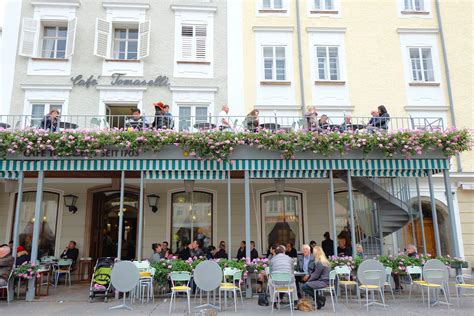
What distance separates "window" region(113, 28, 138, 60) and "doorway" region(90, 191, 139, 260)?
5.02 m

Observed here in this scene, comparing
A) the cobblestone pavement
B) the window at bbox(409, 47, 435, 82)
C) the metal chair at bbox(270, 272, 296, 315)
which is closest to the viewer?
the metal chair at bbox(270, 272, 296, 315)

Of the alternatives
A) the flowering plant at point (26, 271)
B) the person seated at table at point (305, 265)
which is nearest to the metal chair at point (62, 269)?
the flowering plant at point (26, 271)

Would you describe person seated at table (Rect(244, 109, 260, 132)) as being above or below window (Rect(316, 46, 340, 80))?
below

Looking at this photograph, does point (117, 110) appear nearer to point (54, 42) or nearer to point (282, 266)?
point (54, 42)

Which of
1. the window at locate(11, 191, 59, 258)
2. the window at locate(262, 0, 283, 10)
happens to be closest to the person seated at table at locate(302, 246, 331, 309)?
the window at locate(11, 191, 59, 258)

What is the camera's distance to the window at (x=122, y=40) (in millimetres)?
13203

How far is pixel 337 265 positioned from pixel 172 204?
20.7 feet

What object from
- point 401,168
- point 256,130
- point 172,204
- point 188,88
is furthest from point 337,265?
point 188,88

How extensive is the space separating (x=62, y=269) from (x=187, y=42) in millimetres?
8675

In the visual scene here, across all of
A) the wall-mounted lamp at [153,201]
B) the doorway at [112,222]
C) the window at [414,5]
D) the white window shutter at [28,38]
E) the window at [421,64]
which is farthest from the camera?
the window at [414,5]

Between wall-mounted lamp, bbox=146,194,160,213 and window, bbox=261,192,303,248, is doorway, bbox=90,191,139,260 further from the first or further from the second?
window, bbox=261,192,303,248

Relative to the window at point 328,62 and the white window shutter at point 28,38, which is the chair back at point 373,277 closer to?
the window at point 328,62

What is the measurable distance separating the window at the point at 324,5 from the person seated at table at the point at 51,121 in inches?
402

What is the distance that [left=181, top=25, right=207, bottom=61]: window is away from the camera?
13.6m
